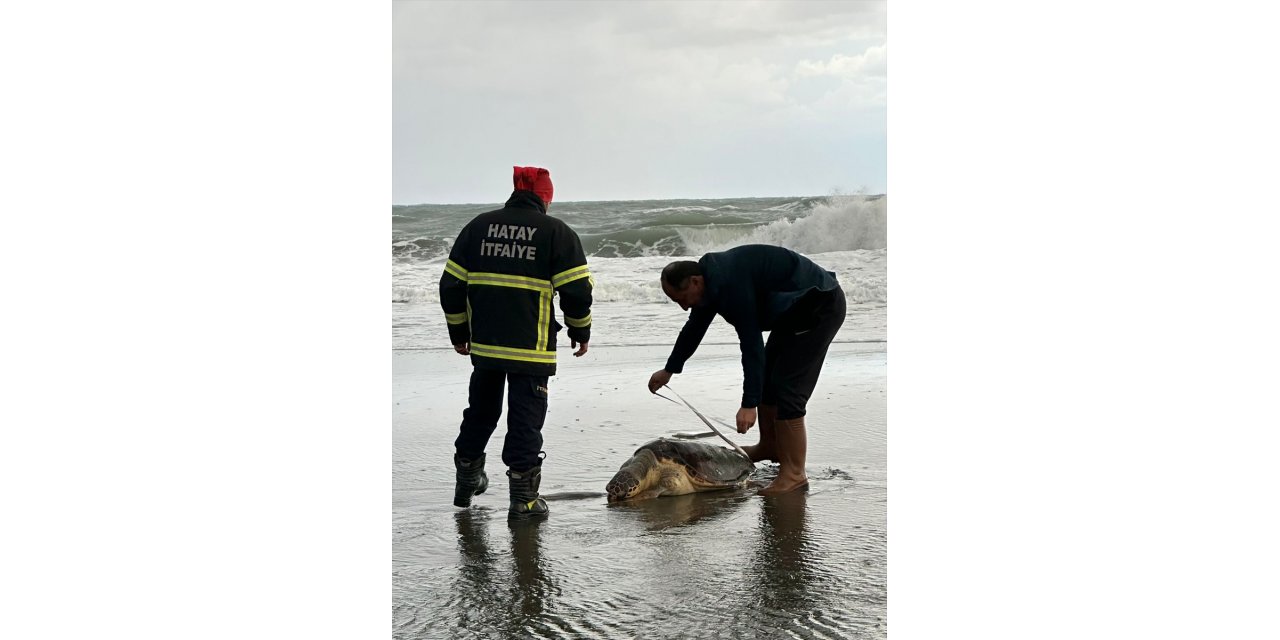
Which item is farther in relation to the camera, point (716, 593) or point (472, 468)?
point (472, 468)

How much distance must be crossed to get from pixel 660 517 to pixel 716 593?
3.63 ft

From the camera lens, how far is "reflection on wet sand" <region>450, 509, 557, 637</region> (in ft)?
10.2

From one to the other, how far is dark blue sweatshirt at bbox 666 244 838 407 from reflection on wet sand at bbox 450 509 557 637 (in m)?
1.27

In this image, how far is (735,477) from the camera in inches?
203

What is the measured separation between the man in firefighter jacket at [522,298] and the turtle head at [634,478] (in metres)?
0.40

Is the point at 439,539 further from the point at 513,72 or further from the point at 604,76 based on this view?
the point at 604,76

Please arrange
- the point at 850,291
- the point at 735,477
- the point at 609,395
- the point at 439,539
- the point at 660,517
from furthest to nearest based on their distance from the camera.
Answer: the point at 850,291, the point at 609,395, the point at 735,477, the point at 660,517, the point at 439,539

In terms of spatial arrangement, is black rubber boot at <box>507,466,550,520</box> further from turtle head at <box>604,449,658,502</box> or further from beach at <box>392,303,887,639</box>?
turtle head at <box>604,449,658,502</box>

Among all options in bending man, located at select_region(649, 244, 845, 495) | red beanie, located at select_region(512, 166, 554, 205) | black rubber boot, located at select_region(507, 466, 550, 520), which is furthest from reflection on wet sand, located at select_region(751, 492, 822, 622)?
red beanie, located at select_region(512, 166, 554, 205)

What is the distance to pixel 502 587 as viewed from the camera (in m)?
3.48

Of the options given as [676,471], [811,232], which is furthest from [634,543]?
[811,232]

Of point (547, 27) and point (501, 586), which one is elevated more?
point (547, 27)

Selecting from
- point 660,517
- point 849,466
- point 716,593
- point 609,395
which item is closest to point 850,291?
point 609,395

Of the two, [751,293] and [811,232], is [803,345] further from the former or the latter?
[811,232]
